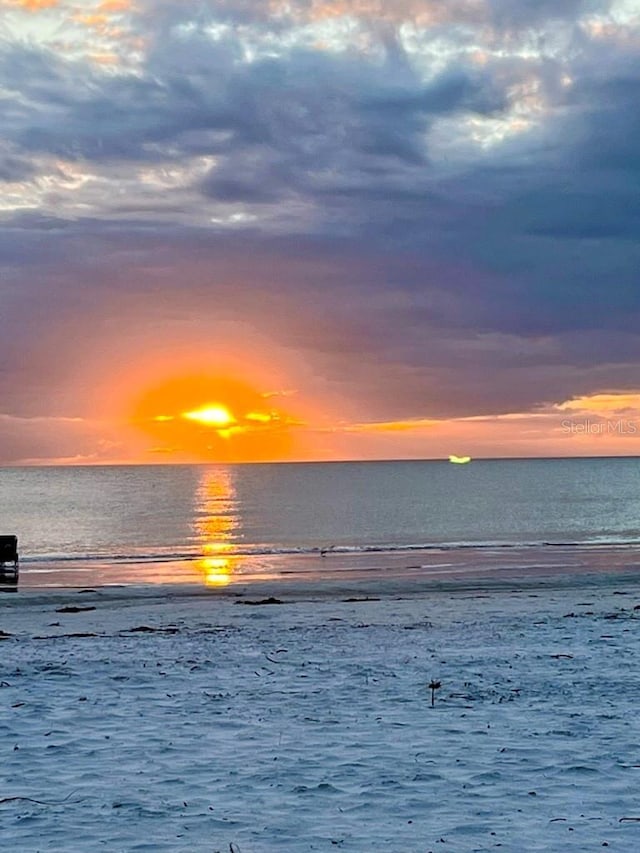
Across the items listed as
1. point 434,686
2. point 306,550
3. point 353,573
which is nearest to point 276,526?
point 306,550

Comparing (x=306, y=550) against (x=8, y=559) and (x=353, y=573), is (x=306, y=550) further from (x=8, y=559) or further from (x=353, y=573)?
(x=8, y=559)

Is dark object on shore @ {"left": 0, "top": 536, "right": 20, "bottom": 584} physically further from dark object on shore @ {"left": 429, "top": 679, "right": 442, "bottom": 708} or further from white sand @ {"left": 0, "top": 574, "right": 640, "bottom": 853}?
dark object on shore @ {"left": 429, "top": 679, "right": 442, "bottom": 708}

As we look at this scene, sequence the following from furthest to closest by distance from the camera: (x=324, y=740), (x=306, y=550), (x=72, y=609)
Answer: (x=306, y=550), (x=72, y=609), (x=324, y=740)

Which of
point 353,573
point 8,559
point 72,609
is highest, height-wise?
point 8,559

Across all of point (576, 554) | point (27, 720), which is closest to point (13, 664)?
point (27, 720)

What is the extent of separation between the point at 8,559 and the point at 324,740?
3307 cm

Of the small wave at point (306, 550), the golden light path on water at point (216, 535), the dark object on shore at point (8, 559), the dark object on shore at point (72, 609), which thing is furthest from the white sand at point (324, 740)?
the small wave at point (306, 550)

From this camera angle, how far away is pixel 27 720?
35.3 ft

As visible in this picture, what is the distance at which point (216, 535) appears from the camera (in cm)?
7406

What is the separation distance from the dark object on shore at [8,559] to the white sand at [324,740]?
2292cm

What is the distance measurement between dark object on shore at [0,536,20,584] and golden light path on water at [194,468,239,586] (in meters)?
8.18

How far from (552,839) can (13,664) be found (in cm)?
974

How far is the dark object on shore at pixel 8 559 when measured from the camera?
130ft

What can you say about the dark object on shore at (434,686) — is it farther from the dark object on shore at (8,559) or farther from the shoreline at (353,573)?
the dark object on shore at (8,559)
